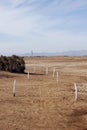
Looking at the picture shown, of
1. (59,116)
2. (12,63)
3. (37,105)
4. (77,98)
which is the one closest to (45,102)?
(37,105)

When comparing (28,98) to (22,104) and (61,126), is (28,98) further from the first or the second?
(61,126)

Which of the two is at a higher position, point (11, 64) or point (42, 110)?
point (11, 64)

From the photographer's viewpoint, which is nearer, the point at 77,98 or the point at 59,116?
the point at 59,116

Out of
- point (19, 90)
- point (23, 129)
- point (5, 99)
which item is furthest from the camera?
point (19, 90)

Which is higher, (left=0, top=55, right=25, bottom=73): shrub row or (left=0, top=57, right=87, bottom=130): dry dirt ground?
(left=0, top=55, right=25, bottom=73): shrub row

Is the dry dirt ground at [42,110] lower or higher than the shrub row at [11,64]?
lower

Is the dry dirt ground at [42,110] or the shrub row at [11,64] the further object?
the shrub row at [11,64]

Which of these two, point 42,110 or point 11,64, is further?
point 11,64

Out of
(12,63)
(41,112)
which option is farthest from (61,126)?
(12,63)

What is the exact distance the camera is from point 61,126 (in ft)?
47.7

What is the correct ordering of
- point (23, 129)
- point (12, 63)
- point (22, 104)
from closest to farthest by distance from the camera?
point (23, 129) → point (22, 104) → point (12, 63)

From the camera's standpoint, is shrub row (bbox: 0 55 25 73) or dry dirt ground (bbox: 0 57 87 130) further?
shrub row (bbox: 0 55 25 73)

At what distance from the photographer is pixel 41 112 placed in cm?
1753

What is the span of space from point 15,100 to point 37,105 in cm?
198
